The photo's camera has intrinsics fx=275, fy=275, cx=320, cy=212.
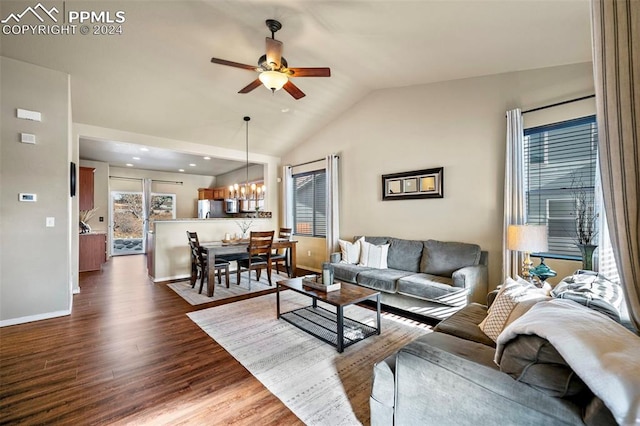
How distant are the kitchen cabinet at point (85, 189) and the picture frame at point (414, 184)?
6736mm

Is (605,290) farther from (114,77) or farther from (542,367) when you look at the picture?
(114,77)

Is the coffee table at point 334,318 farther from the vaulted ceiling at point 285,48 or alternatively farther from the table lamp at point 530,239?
the vaulted ceiling at point 285,48

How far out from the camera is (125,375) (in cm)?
217

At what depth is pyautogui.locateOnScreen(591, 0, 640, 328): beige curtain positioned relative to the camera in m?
0.98

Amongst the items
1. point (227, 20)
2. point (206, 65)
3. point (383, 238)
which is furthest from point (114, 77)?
point (383, 238)

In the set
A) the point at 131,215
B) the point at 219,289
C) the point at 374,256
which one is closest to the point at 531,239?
the point at 374,256

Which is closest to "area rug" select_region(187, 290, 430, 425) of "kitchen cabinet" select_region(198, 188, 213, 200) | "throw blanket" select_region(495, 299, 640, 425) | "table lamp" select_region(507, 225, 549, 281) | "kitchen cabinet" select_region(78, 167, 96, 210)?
"throw blanket" select_region(495, 299, 640, 425)

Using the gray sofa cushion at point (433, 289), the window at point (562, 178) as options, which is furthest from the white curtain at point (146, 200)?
the window at point (562, 178)

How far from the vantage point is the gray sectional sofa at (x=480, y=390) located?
0.96 m

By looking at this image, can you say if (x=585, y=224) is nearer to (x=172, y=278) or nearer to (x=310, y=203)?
(x=310, y=203)

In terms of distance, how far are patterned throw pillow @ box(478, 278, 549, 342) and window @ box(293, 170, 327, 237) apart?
4.07 metres

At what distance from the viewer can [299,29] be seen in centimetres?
305

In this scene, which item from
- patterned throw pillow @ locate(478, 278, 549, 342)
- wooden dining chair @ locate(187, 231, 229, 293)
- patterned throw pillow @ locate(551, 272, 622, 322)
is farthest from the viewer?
wooden dining chair @ locate(187, 231, 229, 293)

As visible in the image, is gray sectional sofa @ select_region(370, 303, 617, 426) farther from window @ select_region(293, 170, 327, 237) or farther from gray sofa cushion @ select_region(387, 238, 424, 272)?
window @ select_region(293, 170, 327, 237)
